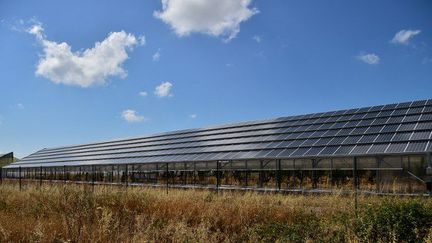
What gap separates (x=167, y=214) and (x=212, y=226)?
1862mm

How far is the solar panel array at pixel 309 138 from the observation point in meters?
23.8

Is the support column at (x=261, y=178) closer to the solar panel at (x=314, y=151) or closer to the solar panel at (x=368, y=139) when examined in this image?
the solar panel at (x=314, y=151)

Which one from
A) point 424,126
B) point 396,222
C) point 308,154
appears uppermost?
point 424,126

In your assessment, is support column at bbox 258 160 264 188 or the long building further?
support column at bbox 258 160 264 188

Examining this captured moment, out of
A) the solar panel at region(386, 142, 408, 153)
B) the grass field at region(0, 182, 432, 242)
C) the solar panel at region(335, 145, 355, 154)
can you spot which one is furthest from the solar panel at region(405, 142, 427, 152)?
the grass field at region(0, 182, 432, 242)

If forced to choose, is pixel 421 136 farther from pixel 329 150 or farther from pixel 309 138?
pixel 309 138

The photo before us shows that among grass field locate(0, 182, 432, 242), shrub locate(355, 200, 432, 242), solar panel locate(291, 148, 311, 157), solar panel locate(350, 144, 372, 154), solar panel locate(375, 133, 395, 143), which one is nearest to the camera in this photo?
grass field locate(0, 182, 432, 242)

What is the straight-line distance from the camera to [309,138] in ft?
93.0

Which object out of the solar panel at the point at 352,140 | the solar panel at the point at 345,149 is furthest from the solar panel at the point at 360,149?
the solar panel at the point at 352,140

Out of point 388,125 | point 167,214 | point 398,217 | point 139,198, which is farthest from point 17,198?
point 388,125

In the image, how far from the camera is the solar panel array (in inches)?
936

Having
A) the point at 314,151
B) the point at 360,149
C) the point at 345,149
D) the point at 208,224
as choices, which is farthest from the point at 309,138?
the point at 208,224

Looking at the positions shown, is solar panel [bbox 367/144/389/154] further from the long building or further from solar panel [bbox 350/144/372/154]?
solar panel [bbox 350/144/372/154]

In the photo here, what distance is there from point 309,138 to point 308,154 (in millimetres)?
3370
